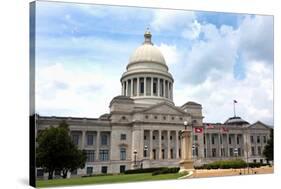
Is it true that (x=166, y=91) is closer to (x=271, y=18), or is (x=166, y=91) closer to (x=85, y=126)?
(x=85, y=126)

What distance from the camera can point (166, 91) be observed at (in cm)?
2995

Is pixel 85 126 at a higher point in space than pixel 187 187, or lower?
higher

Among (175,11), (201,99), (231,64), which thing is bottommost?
(201,99)

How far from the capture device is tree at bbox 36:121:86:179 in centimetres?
1511

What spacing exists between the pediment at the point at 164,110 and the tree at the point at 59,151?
8591 millimetres

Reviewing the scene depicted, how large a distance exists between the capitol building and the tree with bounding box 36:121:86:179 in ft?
1.55

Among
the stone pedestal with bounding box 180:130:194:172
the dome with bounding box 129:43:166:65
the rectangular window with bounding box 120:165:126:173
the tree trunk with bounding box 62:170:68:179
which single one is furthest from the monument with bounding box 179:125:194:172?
the tree trunk with bounding box 62:170:68:179

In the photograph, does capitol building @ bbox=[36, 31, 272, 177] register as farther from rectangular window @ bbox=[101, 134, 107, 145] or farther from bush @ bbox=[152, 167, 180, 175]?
bush @ bbox=[152, 167, 180, 175]

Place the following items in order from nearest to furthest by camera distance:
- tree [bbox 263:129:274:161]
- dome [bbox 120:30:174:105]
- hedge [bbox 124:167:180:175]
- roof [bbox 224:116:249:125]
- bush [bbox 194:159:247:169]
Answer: hedge [bbox 124:167:180:175]
bush [bbox 194:159:247:169]
tree [bbox 263:129:274:161]
roof [bbox 224:116:249:125]
dome [bbox 120:30:174:105]

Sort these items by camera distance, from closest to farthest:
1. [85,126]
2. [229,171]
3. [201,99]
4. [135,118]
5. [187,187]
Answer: [187,187], [229,171], [201,99], [85,126], [135,118]

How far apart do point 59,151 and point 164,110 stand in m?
11.3

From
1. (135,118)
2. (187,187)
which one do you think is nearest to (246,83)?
(187,187)

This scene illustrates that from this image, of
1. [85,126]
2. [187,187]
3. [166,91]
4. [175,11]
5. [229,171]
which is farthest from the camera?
[166,91]

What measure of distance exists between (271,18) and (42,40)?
31.7ft
